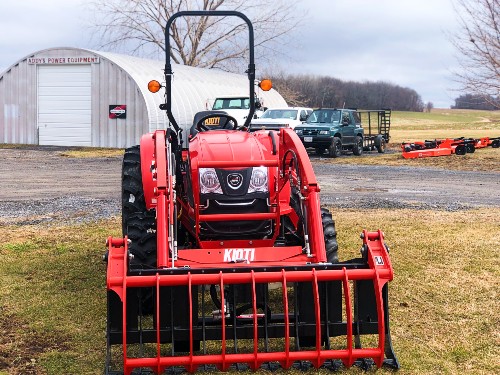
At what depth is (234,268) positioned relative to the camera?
15.2 ft

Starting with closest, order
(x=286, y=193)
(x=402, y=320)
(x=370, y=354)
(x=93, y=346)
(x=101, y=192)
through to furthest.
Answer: (x=370, y=354), (x=93, y=346), (x=402, y=320), (x=286, y=193), (x=101, y=192)

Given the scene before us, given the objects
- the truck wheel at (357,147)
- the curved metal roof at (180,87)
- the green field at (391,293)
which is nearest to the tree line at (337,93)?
the curved metal roof at (180,87)

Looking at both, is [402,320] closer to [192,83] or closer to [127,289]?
[127,289]

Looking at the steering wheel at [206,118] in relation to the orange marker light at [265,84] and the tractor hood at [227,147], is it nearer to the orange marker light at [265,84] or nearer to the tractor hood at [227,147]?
the tractor hood at [227,147]

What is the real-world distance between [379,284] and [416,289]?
7.24ft

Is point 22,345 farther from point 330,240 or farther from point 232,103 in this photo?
point 232,103

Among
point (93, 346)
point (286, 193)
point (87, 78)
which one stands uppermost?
point (87, 78)

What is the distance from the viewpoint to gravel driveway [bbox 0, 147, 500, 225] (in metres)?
12.0

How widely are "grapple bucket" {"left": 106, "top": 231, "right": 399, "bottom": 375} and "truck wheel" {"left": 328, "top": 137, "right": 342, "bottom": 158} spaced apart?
19.7 meters

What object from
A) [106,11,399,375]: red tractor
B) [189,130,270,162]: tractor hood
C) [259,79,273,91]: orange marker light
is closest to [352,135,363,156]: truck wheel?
[106,11,399,375]: red tractor

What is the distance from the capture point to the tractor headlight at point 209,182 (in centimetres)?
559

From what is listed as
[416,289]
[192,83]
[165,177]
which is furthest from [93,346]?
[192,83]

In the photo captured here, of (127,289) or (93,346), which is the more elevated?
(127,289)

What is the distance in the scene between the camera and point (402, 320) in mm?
5758
